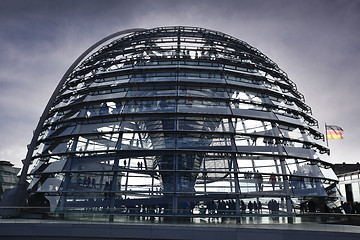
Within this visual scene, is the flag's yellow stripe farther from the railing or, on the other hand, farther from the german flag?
the railing

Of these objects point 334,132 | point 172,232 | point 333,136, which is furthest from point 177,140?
point 334,132

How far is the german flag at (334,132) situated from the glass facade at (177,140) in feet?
33.9

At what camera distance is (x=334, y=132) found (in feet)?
104

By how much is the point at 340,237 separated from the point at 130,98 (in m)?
13.3

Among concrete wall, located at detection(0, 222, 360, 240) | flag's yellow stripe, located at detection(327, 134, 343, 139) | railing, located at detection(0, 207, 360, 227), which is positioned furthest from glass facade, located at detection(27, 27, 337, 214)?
flag's yellow stripe, located at detection(327, 134, 343, 139)

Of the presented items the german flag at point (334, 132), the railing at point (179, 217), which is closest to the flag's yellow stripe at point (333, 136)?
the german flag at point (334, 132)

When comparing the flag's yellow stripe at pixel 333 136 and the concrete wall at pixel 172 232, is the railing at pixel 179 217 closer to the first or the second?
the concrete wall at pixel 172 232

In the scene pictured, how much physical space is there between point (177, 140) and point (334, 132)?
23.1 metres

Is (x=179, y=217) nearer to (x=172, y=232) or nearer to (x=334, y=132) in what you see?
(x=172, y=232)

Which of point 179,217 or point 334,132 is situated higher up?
point 334,132

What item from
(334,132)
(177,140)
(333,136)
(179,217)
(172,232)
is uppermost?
(334,132)

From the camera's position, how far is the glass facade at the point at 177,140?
15.0 meters

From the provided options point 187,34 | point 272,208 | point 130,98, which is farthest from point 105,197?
point 187,34

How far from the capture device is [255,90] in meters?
19.6
